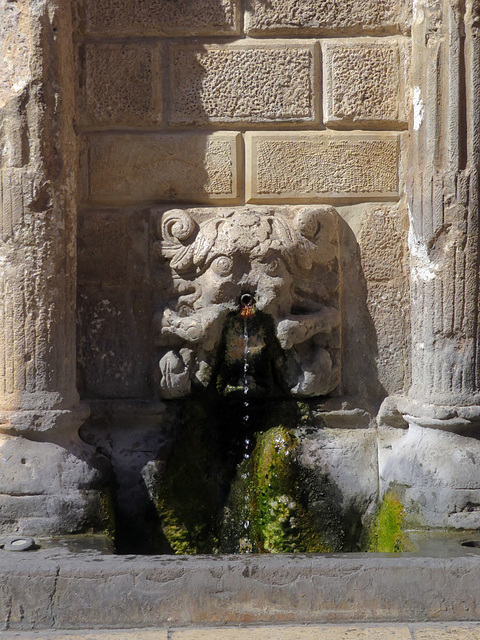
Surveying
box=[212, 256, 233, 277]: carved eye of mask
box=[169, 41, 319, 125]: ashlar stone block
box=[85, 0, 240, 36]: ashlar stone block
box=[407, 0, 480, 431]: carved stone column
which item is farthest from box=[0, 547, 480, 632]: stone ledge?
box=[85, 0, 240, 36]: ashlar stone block

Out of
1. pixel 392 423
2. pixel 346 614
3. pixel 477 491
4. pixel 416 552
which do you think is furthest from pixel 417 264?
pixel 346 614

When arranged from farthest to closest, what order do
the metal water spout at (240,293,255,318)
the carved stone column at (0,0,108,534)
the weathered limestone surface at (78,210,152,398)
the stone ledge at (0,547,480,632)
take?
1. the weathered limestone surface at (78,210,152,398)
2. the metal water spout at (240,293,255,318)
3. the carved stone column at (0,0,108,534)
4. the stone ledge at (0,547,480,632)

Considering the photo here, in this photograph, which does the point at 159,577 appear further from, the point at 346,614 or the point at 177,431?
the point at 177,431

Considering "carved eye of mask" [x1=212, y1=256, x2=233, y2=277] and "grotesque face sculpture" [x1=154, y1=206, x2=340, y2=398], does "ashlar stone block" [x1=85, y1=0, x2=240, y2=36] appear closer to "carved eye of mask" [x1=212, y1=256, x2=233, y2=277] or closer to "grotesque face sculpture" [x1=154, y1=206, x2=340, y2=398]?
"grotesque face sculpture" [x1=154, y1=206, x2=340, y2=398]

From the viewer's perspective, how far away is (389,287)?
386cm

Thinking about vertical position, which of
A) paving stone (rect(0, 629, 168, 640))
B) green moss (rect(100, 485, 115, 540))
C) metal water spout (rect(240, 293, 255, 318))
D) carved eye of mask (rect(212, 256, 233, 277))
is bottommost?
paving stone (rect(0, 629, 168, 640))

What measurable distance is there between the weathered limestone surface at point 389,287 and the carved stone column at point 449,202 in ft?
0.64

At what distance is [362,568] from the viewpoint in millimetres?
2832

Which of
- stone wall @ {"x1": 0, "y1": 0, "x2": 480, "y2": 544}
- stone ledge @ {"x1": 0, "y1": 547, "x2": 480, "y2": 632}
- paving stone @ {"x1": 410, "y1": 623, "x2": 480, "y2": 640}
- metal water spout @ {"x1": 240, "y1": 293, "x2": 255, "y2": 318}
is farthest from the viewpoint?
metal water spout @ {"x1": 240, "y1": 293, "x2": 255, "y2": 318}

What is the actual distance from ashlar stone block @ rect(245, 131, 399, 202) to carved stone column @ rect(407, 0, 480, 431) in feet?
0.75

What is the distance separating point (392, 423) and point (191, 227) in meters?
1.34

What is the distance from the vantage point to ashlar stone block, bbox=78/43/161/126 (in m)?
3.75

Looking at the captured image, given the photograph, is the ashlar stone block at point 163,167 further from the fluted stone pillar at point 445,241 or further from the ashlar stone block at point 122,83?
the fluted stone pillar at point 445,241

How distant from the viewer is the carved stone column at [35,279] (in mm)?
3354
